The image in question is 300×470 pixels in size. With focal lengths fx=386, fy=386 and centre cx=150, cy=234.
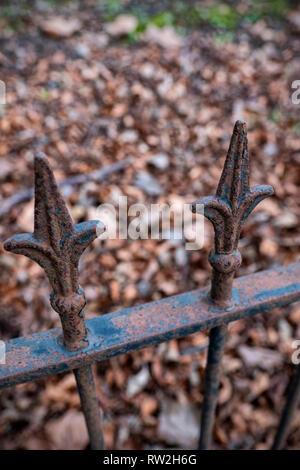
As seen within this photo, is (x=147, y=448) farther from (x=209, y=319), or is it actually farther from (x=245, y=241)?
(x=245, y=241)

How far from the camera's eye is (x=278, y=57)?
3.90 m

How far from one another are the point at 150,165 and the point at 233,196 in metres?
2.25

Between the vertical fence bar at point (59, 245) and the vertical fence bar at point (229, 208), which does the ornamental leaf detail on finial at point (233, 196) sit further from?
the vertical fence bar at point (59, 245)

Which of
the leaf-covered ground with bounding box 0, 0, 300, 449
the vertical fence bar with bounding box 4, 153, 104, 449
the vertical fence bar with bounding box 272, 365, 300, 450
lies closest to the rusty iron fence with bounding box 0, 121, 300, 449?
the vertical fence bar with bounding box 4, 153, 104, 449

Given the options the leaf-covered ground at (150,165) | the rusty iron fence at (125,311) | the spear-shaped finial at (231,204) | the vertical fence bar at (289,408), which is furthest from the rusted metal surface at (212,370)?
the leaf-covered ground at (150,165)

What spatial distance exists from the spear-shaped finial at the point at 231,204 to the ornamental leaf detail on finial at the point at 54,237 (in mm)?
236

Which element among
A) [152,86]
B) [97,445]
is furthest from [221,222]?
[152,86]

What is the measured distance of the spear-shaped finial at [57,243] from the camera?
2.19 feet

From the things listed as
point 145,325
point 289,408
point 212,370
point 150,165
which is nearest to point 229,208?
point 145,325

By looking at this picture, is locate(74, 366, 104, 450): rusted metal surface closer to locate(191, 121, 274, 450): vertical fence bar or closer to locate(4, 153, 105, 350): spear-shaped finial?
locate(4, 153, 105, 350): spear-shaped finial

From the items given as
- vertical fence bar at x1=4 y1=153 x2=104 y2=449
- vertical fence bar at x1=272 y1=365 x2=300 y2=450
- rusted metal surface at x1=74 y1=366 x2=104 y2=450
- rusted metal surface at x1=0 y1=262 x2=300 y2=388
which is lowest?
vertical fence bar at x1=272 y1=365 x2=300 y2=450

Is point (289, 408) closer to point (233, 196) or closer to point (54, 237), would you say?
point (233, 196)

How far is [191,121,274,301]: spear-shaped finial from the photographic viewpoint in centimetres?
75

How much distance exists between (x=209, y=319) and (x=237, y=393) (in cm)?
118
